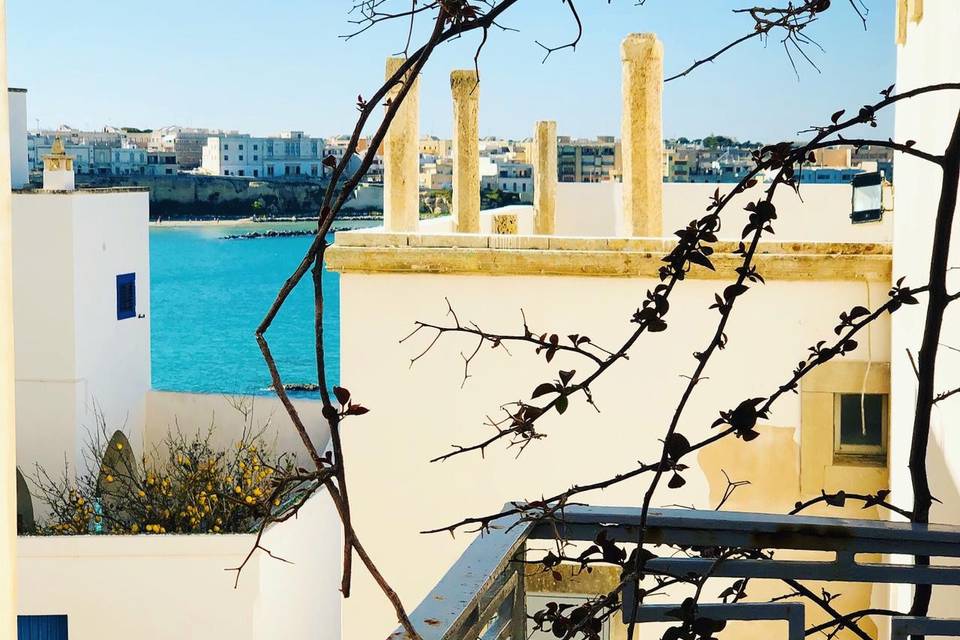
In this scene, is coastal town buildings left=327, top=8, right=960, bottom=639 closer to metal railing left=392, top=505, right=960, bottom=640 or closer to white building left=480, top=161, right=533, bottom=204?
metal railing left=392, top=505, right=960, bottom=640

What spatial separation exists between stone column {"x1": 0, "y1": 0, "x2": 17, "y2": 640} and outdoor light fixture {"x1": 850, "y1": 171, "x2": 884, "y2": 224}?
4.62 metres

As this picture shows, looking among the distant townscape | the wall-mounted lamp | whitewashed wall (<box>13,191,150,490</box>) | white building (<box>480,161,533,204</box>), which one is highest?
the distant townscape

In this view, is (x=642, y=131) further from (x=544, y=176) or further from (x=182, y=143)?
(x=182, y=143)

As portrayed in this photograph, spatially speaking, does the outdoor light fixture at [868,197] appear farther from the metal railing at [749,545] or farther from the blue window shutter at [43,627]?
the blue window shutter at [43,627]

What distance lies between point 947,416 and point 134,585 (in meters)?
6.12

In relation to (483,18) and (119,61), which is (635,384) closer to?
(483,18)

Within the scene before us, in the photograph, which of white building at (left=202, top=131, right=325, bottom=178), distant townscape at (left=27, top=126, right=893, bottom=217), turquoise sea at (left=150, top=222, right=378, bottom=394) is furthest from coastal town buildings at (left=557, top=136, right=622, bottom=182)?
white building at (left=202, top=131, right=325, bottom=178)

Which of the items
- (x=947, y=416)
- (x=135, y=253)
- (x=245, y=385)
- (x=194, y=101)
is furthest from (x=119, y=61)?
(x=947, y=416)

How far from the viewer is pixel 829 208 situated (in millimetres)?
9523

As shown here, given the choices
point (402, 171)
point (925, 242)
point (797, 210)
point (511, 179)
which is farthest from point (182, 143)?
point (925, 242)

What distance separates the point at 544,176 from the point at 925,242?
5009mm

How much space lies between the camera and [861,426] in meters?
5.07

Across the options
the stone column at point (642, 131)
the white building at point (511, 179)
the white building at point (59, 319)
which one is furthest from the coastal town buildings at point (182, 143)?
the stone column at point (642, 131)

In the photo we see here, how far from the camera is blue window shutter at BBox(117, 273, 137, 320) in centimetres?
1298
